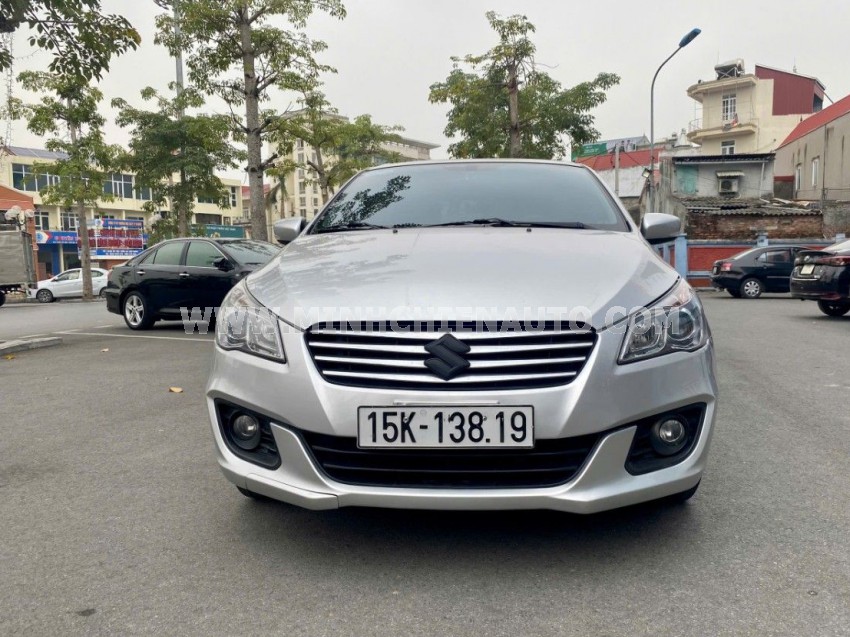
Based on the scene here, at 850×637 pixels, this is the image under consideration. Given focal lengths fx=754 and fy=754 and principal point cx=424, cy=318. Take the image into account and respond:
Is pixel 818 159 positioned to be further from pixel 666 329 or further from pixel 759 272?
pixel 666 329

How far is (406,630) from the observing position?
6.66 feet

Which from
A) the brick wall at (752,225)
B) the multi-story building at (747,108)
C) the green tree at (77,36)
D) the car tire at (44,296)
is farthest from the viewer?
the multi-story building at (747,108)

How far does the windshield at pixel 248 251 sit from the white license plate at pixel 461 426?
832 centimetres

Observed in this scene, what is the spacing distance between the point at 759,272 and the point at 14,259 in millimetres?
21084

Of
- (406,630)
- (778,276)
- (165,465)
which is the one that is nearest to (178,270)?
(165,465)

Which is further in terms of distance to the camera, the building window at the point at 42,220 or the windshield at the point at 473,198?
the building window at the point at 42,220

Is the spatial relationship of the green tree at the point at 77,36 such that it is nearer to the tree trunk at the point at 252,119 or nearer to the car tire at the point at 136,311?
the car tire at the point at 136,311

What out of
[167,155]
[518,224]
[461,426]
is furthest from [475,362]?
[167,155]

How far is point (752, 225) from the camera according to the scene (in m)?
28.3

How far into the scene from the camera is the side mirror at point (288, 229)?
4.07m

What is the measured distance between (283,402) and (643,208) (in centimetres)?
4422

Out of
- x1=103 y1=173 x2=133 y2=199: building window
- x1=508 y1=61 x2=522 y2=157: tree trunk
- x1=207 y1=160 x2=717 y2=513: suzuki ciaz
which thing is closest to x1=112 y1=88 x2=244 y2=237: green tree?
x1=508 y1=61 x2=522 y2=157: tree trunk

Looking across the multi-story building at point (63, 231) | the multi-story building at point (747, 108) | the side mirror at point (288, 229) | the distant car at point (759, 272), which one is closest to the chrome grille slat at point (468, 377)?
the side mirror at point (288, 229)

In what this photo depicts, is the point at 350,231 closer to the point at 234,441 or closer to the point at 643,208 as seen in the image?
the point at 234,441
